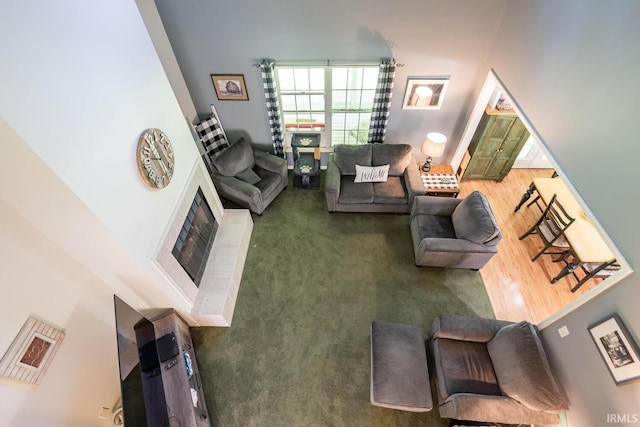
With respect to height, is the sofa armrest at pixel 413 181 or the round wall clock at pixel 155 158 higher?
the round wall clock at pixel 155 158

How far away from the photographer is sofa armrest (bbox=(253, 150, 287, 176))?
4.81 meters

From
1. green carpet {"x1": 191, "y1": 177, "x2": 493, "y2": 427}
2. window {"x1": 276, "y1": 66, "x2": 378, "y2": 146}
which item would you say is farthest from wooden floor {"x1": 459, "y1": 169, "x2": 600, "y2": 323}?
window {"x1": 276, "y1": 66, "x2": 378, "y2": 146}

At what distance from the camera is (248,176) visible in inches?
184

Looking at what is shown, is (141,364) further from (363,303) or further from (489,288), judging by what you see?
(489,288)

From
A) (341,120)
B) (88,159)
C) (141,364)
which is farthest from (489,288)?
(88,159)

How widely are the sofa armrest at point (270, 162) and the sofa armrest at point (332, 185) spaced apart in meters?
0.78

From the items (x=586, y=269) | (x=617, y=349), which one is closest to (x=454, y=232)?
(x=586, y=269)

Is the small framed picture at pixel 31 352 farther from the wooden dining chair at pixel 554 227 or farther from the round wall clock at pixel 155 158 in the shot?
the wooden dining chair at pixel 554 227

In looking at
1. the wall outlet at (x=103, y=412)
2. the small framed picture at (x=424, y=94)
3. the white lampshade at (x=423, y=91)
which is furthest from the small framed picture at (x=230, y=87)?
the wall outlet at (x=103, y=412)

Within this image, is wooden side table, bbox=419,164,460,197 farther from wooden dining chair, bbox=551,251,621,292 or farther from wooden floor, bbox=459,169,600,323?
wooden dining chair, bbox=551,251,621,292

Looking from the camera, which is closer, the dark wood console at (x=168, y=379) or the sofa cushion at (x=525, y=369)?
the dark wood console at (x=168, y=379)

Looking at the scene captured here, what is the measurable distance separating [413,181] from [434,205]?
0.55m

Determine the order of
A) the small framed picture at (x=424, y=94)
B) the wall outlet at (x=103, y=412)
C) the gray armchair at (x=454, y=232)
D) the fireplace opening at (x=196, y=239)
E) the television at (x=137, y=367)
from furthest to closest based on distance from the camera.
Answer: the small framed picture at (x=424, y=94)
the gray armchair at (x=454, y=232)
the fireplace opening at (x=196, y=239)
the wall outlet at (x=103, y=412)
the television at (x=137, y=367)

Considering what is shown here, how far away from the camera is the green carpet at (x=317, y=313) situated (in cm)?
302
